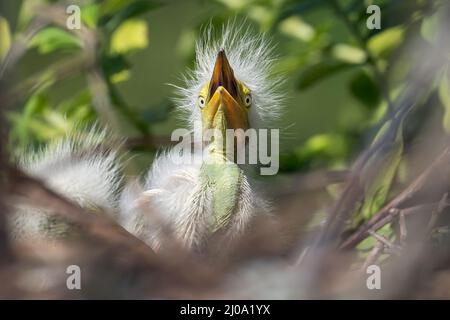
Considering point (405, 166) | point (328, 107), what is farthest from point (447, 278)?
point (328, 107)

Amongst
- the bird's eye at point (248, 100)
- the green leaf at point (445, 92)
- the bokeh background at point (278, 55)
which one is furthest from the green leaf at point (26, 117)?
the green leaf at point (445, 92)

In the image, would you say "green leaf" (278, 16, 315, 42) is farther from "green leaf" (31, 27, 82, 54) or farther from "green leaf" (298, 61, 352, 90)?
"green leaf" (31, 27, 82, 54)

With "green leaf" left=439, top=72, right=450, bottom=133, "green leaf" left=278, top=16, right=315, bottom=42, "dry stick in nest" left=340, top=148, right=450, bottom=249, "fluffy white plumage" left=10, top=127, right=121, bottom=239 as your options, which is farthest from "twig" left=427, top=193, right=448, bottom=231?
"green leaf" left=278, top=16, right=315, bottom=42

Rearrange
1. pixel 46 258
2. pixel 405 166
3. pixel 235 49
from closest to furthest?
pixel 46 258 → pixel 405 166 → pixel 235 49

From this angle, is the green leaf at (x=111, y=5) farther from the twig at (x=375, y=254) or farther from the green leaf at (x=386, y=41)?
the twig at (x=375, y=254)

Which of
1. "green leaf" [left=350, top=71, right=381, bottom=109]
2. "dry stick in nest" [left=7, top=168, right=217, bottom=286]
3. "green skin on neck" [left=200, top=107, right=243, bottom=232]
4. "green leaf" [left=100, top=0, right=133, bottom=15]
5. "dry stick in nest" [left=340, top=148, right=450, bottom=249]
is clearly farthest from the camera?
"green leaf" [left=350, top=71, right=381, bottom=109]

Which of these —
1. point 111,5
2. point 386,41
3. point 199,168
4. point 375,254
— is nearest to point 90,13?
point 111,5
